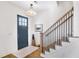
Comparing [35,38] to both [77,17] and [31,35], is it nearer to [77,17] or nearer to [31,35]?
[31,35]

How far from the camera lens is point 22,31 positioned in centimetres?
675

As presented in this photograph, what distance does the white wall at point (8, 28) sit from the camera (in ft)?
15.6

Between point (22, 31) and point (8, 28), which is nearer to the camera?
point (8, 28)

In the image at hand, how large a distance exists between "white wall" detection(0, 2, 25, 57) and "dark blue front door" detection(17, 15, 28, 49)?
564 millimetres

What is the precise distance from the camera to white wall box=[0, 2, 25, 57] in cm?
475

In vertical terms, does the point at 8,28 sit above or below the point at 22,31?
above

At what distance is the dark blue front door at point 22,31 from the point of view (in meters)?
6.36

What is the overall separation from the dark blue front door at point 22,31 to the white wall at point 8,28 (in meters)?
0.56

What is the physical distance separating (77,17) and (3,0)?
11.4ft

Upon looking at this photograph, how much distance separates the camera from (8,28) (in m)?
5.20

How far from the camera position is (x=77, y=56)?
136 inches

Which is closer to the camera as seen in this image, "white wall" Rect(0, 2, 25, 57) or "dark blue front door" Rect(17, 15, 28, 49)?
"white wall" Rect(0, 2, 25, 57)

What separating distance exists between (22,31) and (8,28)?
5.34ft

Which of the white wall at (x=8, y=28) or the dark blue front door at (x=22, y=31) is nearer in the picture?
the white wall at (x=8, y=28)
